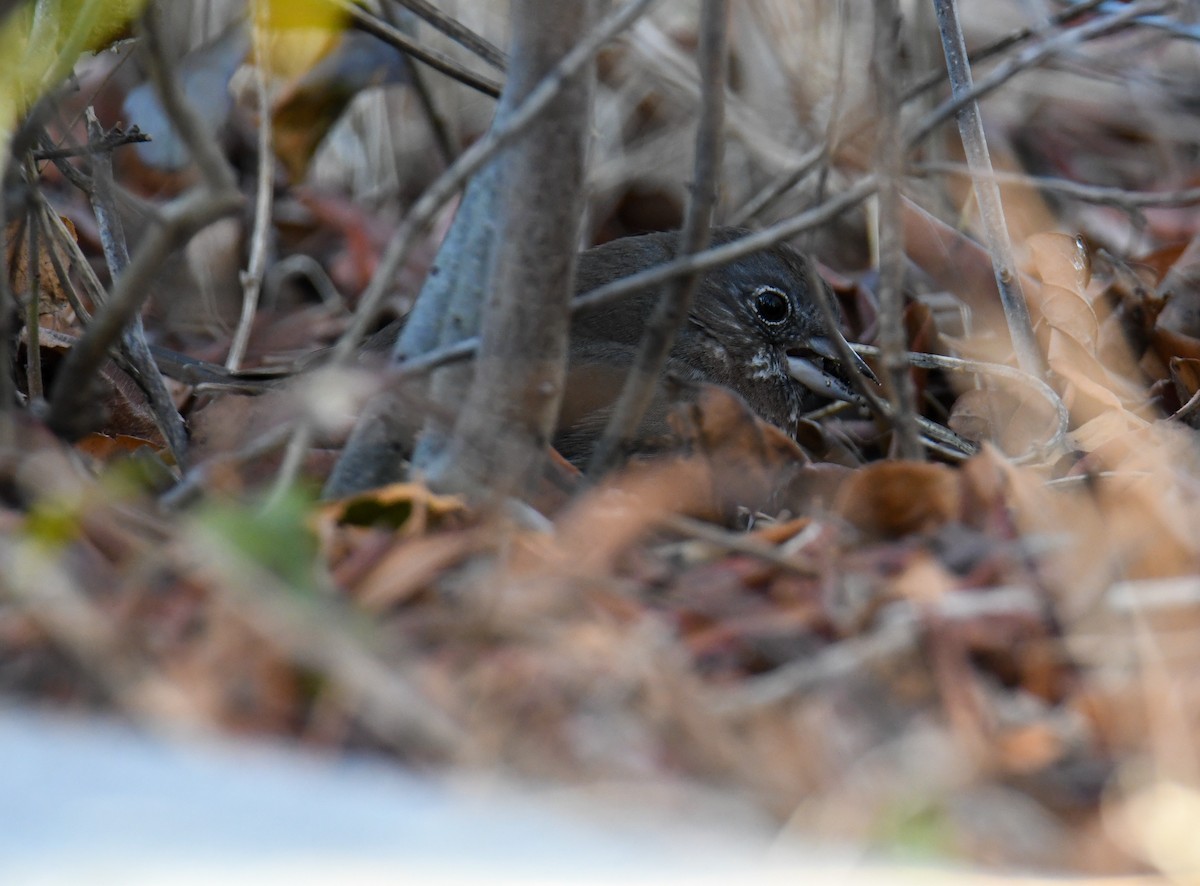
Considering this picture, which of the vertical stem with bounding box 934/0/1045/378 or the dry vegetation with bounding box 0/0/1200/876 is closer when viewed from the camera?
the dry vegetation with bounding box 0/0/1200/876

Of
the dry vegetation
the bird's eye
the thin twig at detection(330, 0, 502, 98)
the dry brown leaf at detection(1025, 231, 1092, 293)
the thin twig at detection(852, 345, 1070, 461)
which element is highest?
the thin twig at detection(330, 0, 502, 98)

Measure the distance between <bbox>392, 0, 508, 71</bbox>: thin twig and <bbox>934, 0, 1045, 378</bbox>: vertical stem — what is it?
0.87 m

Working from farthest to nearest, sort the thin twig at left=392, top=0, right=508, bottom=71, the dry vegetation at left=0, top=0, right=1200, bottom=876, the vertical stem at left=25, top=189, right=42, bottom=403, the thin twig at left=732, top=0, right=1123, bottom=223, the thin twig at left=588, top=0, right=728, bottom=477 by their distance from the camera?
the thin twig at left=392, top=0, right=508, bottom=71 < the thin twig at left=732, top=0, right=1123, bottom=223 < the vertical stem at left=25, top=189, right=42, bottom=403 < the thin twig at left=588, top=0, right=728, bottom=477 < the dry vegetation at left=0, top=0, right=1200, bottom=876

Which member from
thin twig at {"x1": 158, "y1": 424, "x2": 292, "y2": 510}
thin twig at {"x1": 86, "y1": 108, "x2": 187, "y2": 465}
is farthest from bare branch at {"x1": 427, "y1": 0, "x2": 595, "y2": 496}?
thin twig at {"x1": 86, "y1": 108, "x2": 187, "y2": 465}

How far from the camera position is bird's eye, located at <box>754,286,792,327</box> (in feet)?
12.5

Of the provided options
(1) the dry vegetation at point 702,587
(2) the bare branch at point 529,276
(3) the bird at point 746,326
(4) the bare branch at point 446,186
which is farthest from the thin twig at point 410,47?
(4) the bare branch at point 446,186

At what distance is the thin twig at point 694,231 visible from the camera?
193 cm

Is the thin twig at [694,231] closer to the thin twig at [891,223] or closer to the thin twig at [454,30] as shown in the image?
Answer: the thin twig at [891,223]

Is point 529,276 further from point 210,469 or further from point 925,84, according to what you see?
point 925,84

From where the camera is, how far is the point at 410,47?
294 centimetres

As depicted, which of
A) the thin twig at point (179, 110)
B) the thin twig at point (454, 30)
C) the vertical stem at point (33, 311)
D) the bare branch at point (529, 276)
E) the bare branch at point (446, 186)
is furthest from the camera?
the thin twig at point (454, 30)

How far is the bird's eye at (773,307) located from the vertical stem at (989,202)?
103 centimetres

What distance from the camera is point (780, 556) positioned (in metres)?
1.84

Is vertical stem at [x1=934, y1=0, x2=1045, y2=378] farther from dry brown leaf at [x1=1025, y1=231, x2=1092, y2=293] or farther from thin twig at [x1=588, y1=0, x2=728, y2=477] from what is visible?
thin twig at [x1=588, y1=0, x2=728, y2=477]
